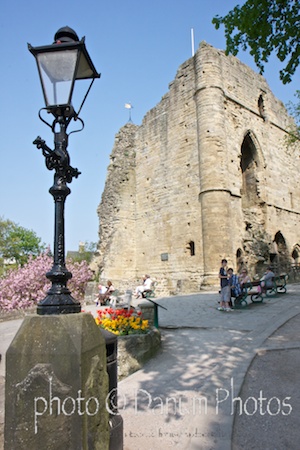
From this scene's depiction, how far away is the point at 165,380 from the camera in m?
4.30

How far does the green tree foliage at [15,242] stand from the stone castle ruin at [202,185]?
21.6 m

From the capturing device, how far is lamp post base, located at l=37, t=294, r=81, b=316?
221 centimetres

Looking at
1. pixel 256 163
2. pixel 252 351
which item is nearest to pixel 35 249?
pixel 256 163

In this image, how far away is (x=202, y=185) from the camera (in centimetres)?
1714

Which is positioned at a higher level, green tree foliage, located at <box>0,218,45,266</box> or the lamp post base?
green tree foliage, located at <box>0,218,45,266</box>

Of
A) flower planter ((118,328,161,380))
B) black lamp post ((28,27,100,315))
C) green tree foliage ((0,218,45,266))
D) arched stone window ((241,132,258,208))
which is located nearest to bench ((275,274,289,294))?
flower planter ((118,328,161,380))

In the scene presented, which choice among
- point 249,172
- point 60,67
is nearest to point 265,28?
point 60,67

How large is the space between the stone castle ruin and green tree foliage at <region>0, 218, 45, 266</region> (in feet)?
70.7

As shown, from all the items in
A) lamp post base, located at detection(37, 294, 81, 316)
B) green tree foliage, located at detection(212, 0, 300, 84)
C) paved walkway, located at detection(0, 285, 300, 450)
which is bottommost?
paved walkway, located at detection(0, 285, 300, 450)

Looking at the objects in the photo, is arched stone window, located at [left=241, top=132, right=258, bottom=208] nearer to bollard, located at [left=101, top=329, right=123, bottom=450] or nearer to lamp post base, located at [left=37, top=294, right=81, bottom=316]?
bollard, located at [left=101, top=329, right=123, bottom=450]

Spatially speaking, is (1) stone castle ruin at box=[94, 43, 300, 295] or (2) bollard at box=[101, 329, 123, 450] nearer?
(2) bollard at box=[101, 329, 123, 450]

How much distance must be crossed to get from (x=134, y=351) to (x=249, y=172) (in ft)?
58.8

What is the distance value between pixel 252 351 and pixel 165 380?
1.61 meters

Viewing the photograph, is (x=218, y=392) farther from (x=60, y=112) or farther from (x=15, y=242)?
(x=15, y=242)
